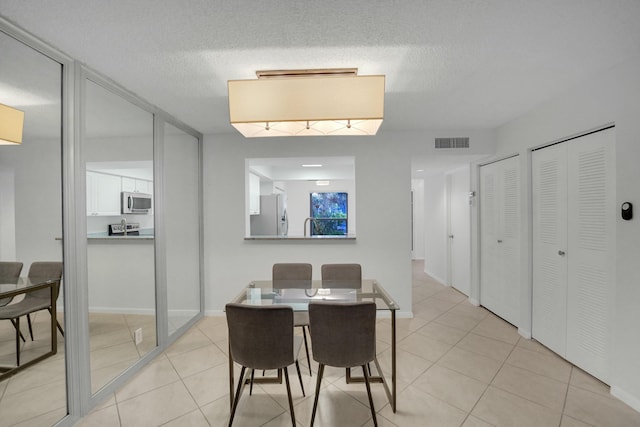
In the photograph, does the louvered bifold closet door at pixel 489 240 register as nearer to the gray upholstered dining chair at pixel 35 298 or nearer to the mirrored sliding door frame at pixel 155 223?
the mirrored sliding door frame at pixel 155 223

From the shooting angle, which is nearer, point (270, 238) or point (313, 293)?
point (313, 293)

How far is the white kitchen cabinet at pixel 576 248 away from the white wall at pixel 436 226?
2095 mm

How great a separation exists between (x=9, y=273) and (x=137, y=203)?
130 centimetres

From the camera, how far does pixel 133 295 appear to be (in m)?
2.40

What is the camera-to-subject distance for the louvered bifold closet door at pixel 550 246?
7.99 feet

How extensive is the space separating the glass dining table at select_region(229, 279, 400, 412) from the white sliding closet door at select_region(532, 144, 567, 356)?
1.71 meters

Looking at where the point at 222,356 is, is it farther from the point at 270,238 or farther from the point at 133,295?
the point at 270,238

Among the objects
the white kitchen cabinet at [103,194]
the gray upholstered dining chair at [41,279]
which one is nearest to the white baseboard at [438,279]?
the white kitchen cabinet at [103,194]

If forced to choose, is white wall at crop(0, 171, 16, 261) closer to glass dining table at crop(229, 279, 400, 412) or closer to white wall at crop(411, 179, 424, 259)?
glass dining table at crop(229, 279, 400, 412)

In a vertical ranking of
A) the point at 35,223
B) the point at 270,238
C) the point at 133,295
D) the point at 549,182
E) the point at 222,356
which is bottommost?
the point at 222,356

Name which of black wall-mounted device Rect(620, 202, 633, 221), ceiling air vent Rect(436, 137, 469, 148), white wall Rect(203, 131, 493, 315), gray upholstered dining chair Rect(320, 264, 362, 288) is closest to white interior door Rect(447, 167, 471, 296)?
ceiling air vent Rect(436, 137, 469, 148)

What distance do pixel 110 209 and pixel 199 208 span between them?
3.75ft

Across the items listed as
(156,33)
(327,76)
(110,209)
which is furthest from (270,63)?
(110,209)

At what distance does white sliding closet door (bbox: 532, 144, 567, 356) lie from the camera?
2436 mm
